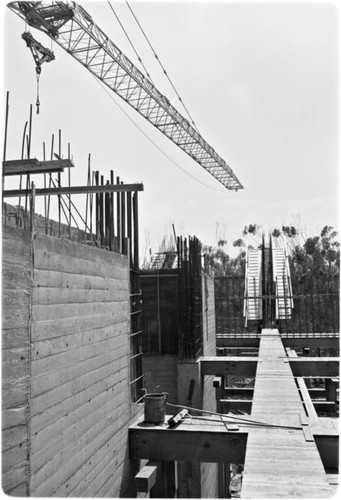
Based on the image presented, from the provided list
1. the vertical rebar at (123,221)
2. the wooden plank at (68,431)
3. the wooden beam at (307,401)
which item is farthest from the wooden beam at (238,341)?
the wooden plank at (68,431)

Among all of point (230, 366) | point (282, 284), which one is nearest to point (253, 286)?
point (282, 284)

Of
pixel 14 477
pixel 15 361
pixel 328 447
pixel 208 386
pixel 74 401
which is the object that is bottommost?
pixel 208 386

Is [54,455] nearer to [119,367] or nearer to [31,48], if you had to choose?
[119,367]

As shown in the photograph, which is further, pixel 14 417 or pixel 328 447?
pixel 328 447

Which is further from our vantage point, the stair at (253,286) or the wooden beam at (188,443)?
the stair at (253,286)

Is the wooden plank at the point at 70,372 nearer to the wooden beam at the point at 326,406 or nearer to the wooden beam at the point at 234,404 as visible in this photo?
the wooden beam at the point at 234,404

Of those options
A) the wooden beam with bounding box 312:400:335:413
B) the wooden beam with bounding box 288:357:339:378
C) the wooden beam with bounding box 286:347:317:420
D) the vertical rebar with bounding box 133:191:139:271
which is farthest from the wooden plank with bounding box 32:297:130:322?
the wooden beam with bounding box 312:400:335:413

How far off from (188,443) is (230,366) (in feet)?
16.7

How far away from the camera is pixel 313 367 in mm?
11039

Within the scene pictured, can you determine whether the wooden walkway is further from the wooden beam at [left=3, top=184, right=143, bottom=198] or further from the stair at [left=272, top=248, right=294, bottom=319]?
the stair at [left=272, top=248, right=294, bottom=319]

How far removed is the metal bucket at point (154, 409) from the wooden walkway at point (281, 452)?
4.99 feet

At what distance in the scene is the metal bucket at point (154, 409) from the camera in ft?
24.2

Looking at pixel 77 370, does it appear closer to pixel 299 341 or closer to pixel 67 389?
pixel 67 389

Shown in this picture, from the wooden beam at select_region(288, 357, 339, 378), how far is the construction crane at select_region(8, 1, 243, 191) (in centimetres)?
1820
